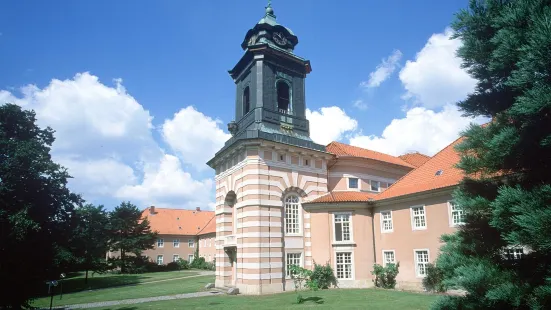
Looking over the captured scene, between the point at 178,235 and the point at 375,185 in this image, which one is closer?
the point at 375,185

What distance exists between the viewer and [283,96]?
92.0 ft

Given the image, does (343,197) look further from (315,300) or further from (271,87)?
(271,87)

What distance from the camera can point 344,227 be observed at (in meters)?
25.0

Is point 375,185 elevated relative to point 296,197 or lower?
elevated

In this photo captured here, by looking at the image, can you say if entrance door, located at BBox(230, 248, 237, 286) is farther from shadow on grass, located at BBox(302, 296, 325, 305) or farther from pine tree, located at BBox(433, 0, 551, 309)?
pine tree, located at BBox(433, 0, 551, 309)

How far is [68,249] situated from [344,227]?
24.6 m

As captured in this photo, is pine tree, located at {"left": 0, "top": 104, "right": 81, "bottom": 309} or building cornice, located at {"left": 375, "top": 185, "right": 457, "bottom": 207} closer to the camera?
building cornice, located at {"left": 375, "top": 185, "right": 457, "bottom": 207}

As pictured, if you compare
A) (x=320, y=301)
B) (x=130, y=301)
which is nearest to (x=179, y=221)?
(x=130, y=301)

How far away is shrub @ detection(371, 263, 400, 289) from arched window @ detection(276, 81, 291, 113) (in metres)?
13.0

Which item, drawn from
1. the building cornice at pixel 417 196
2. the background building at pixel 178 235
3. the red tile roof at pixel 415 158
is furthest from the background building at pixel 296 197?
the background building at pixel 178 235

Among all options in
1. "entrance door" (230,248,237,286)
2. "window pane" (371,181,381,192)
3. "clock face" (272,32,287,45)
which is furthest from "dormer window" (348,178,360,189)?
"clock face" (272,32,287,45)

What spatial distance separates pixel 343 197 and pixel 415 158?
14560 mm

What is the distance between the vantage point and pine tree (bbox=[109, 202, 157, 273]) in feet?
152

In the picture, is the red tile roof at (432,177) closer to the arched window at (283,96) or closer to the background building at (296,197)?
the background building at (296,197)
